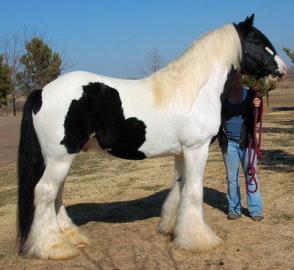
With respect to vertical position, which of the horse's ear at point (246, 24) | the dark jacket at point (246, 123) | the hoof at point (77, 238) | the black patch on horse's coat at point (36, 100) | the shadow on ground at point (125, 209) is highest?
the horse's ear at point (246, 24)

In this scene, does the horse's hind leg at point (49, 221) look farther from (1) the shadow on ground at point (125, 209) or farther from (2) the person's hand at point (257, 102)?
(2) the person's hand at point (257, 102)

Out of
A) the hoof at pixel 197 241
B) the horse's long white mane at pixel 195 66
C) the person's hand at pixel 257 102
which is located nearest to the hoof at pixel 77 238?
the hoof at pixel 197 241

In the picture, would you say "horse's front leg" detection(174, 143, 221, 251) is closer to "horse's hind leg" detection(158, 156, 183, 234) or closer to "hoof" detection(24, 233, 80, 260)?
"horse's hind leg" detection(158, 156, 183, 234)

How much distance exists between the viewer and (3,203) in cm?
708

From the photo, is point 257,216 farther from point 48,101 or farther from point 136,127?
point 48,101

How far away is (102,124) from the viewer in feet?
13.8

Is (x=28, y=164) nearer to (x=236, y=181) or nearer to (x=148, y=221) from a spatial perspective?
(x=148, y=221)

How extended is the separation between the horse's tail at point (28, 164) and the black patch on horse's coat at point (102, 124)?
33 cm

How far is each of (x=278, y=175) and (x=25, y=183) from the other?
500 centimetres

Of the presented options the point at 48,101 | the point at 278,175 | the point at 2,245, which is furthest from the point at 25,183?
the point at 278,175

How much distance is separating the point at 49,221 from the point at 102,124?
1076 millimetres

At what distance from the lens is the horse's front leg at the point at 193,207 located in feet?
14.5

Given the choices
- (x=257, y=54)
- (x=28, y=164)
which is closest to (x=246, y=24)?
(x=257, y=54)

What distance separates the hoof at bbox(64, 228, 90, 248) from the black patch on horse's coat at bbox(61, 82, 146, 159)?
1.06 meters
